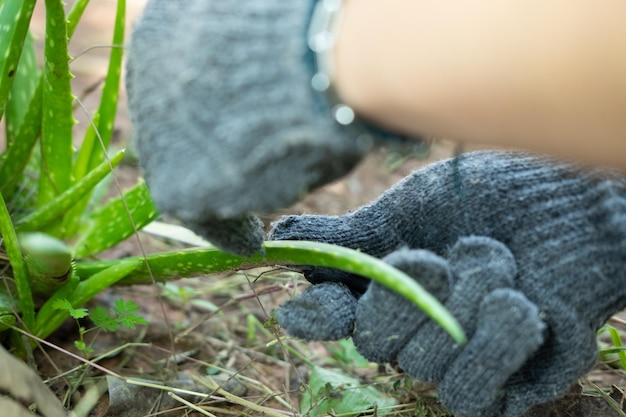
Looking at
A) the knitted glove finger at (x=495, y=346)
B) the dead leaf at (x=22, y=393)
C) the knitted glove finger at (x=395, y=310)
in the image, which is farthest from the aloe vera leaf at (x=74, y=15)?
the knitted glove finger at (x=495, y=346)

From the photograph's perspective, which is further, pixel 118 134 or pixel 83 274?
pixel 118 134

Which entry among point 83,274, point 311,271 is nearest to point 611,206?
point 311,271

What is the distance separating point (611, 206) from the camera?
77 centimetres

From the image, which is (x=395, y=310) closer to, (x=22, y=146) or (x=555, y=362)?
(x=555, y=362)

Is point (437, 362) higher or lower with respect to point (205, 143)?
lower

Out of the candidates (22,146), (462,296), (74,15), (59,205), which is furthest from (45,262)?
(462,296)

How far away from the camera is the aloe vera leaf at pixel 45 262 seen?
2.59ft

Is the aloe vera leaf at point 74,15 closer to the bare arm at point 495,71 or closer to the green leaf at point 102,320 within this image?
the green leaf at point 102,320

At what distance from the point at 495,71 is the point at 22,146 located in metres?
0.79

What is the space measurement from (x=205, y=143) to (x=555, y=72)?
311mm

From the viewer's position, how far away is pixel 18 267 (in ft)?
3.18

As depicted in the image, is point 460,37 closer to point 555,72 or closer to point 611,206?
point 555,72

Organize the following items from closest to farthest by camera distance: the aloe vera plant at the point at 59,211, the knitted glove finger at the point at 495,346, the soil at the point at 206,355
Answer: the knitted glove finger at the point at 495,346 → the aloe vera plant at the point at 59,211 → the soil at the point at 206,355

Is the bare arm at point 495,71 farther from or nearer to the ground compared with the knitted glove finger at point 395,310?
farther from the ground
